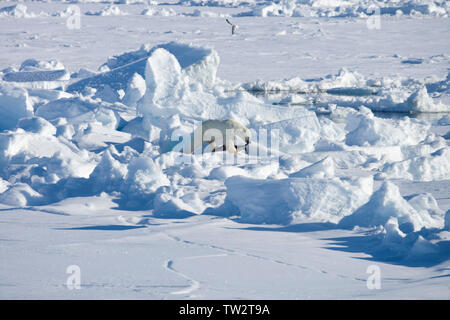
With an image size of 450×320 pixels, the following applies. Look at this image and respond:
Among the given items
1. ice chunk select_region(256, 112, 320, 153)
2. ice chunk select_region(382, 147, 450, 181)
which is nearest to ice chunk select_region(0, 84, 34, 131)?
ice chunk select_region(256, 112, 320, 153)

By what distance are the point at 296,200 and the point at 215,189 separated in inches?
38.2

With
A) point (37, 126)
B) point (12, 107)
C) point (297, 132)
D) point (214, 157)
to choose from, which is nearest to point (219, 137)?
point (214, 157)

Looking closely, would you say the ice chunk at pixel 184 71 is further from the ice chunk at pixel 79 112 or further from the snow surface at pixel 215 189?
the ice chunk at pixel 79 112

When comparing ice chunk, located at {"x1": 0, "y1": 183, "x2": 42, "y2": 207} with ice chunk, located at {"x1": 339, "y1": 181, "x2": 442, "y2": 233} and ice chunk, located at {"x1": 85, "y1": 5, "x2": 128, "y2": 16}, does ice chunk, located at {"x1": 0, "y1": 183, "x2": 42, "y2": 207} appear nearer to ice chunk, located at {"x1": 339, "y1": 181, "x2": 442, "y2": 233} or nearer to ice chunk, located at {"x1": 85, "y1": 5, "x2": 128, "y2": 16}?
ice chunk, located at {"x1": 339, "y1": 181, "x2": 442, "y2": 233}

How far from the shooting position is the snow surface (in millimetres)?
2805

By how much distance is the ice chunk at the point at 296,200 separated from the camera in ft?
12.6

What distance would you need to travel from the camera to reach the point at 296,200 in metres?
3.87

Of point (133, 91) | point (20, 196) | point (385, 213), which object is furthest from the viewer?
point (133, 91)

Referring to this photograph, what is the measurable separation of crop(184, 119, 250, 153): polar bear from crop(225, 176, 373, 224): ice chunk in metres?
2.13

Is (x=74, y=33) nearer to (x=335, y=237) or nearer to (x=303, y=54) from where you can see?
(x=303, y=54)

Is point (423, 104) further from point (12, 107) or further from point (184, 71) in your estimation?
point (12, 107)

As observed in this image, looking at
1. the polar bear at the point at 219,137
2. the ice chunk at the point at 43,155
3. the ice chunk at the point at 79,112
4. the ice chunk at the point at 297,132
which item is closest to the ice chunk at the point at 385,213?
the ice chunk at the point at 43,155

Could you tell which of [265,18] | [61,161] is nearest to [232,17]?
[265,18]
